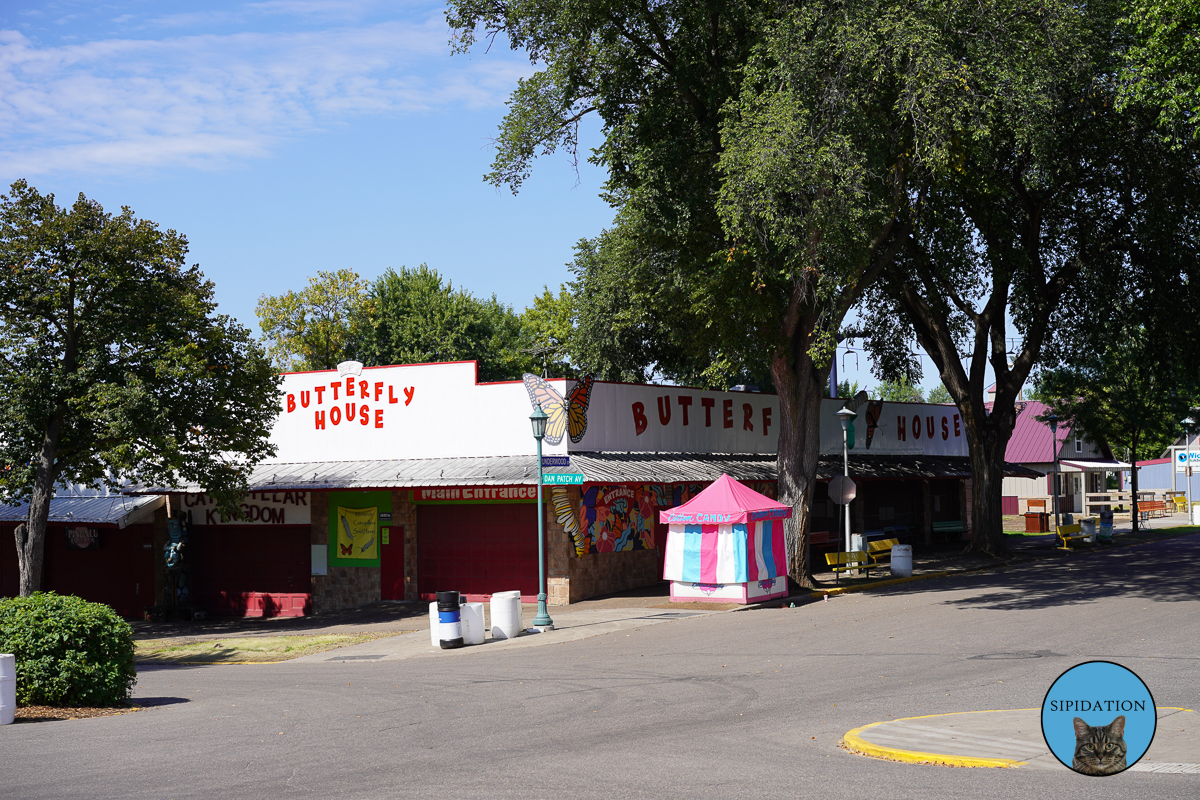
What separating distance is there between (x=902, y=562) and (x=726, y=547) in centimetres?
772

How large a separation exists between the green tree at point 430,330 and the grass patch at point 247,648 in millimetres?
37614

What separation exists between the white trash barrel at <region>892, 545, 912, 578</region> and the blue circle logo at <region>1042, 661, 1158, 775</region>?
23394mm

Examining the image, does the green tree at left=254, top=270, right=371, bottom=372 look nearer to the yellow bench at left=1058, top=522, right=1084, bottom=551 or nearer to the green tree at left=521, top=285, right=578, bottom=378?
the green tree at left=521, top=285, right=578, bottom=378

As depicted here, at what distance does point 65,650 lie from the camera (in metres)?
12.4

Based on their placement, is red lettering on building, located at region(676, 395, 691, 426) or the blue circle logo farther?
red lettering on building, located at region(676, 395, 691, 426)

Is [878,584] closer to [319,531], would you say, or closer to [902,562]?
[902,562]

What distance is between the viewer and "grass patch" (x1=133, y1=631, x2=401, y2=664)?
19.2 metres

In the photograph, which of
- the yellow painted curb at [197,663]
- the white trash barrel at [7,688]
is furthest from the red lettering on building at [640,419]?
the white trash barrel at [7,688]

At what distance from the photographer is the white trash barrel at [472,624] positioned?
58.4 ft

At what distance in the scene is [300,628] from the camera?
22828 millimetres

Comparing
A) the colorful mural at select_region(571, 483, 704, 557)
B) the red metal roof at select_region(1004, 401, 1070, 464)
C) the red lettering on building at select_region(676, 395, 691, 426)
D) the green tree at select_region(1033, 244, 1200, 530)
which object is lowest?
the colorful mural at select_region(571, 483, 704, 557)

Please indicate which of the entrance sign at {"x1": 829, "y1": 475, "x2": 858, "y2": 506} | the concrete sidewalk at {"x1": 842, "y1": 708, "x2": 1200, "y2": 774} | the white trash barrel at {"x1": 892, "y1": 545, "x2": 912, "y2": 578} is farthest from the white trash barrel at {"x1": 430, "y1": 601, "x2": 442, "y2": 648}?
the white trash barrel at {"x1": 892, "y1": 545, "x2": 912, "y2": 578}

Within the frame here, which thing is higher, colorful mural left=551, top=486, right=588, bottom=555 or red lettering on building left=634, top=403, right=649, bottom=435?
red lettering on building left=634, top=403, right=649, bottom=435

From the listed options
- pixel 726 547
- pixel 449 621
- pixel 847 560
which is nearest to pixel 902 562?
pixel 847 560
